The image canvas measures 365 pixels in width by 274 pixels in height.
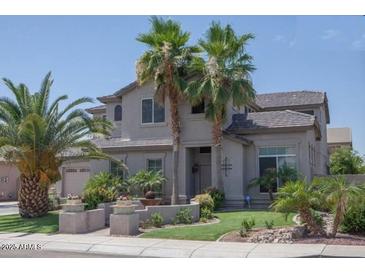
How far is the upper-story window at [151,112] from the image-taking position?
78.7 ft

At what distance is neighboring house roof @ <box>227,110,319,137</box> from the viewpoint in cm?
2103

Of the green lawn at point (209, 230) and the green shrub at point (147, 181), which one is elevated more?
the green shrub at point (147, 181)

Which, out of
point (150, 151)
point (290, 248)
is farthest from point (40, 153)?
point (290, 248)

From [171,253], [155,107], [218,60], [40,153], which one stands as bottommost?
[171,253]

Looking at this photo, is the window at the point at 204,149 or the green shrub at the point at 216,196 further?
the window at the point at 204,149

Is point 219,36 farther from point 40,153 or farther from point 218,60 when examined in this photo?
point 40,153

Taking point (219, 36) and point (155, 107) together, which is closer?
point (219, 36)

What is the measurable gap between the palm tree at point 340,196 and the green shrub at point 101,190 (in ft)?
33.9

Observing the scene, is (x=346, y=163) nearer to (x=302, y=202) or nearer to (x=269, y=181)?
(x=269, y=181)

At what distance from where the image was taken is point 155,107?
24.1 metres

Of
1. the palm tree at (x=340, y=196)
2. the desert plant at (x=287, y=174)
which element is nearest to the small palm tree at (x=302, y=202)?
the palm tree at (x=340, y=196)

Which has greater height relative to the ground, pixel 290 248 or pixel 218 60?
pixel 218 60

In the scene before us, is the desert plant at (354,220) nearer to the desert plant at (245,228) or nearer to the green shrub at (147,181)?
the desert plant at (245,228)

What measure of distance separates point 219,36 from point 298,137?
6.12 m
